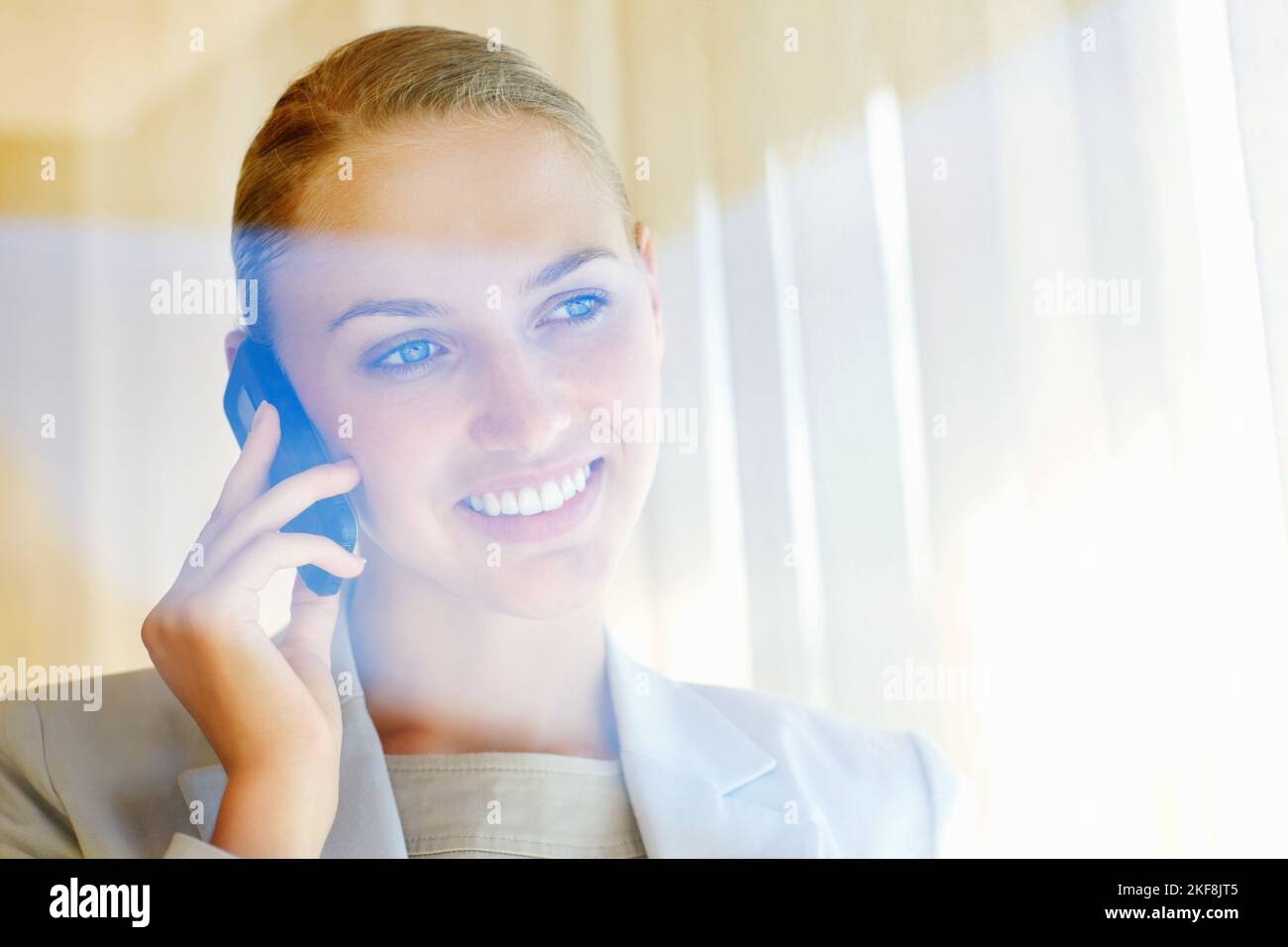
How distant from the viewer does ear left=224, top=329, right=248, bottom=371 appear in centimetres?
121

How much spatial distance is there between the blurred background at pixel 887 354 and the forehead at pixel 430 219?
0.12 metres

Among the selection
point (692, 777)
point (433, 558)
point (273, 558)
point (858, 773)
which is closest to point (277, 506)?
point (273, 558)

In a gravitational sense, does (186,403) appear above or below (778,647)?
above

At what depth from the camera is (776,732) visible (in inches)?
50.5

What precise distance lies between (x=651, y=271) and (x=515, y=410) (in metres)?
0.22

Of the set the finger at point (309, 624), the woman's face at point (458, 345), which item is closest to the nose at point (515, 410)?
the woman's face at point (458, 345)

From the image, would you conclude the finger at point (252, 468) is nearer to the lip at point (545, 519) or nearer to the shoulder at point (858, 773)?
the lip at point (545, 519)

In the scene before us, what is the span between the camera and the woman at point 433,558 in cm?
113

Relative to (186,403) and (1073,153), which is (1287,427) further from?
(186,403)

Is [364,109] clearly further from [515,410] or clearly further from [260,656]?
[260,656]

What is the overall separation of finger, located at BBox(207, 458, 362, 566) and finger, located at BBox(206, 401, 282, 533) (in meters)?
0.01
